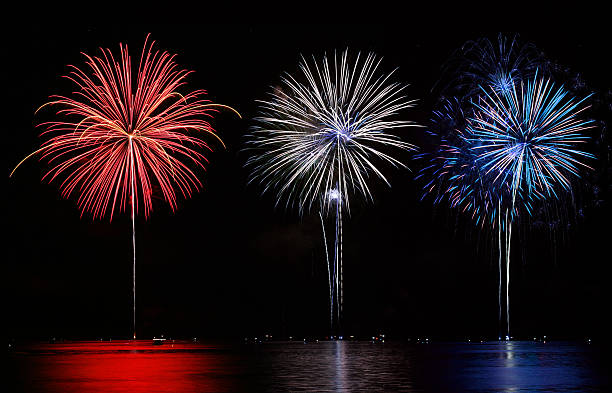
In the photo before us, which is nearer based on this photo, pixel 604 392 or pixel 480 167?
pixel 604 392

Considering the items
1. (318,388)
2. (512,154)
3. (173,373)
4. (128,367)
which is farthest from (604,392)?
(512,154)

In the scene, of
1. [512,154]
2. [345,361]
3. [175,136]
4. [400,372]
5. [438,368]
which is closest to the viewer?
[400,372]

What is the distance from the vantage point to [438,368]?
140ft

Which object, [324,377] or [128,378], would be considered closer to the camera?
[324,377]

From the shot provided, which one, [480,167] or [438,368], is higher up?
[480,167]

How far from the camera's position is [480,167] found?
65625 millimetres

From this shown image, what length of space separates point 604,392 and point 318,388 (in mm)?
10183

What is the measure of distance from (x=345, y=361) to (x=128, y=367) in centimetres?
1304

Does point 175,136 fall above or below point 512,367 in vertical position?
above

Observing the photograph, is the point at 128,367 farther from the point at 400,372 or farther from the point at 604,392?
the point at 604,392

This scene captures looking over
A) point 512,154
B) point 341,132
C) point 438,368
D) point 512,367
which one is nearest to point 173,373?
point 438,368

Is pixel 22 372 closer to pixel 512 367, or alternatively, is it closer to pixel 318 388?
pixel 318 388

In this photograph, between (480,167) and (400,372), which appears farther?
(480,167)

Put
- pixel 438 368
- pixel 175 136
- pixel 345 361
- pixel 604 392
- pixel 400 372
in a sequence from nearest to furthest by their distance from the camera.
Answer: pixel 604 392 → pixel 400 372 → pixel 438 368 → pixel 345 361 → pixel 175 136
